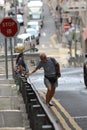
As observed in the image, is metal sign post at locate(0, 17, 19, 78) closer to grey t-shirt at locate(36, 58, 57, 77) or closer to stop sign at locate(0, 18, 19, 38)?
stop sign at locate(0, 18, 19, 38)

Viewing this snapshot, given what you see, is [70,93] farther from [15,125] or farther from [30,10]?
[30,10]

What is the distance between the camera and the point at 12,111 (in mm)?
12742

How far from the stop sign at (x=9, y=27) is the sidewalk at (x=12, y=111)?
1805 millimetres

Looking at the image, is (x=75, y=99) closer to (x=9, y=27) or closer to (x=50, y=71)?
(x=9, y=27)

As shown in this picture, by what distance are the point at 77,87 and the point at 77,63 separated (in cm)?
2384

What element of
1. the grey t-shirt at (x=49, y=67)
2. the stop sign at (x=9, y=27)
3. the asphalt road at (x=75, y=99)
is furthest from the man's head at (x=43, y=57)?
the stop sign at (x=9, y=27)

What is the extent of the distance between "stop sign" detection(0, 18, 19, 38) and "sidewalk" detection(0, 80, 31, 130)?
5.92 feet

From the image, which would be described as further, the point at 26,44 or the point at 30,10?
the point at 30,10

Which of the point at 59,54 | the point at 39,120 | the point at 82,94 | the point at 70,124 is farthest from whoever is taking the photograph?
the point at 59,54

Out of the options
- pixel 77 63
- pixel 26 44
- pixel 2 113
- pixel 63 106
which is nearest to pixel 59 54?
pixel 26 44

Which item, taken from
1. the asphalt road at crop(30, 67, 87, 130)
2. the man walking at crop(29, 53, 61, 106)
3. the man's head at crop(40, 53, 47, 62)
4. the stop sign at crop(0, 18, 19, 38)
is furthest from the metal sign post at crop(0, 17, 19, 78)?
the man's head at crop(40, 53, 47, 62)

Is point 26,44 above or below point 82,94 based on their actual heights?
below

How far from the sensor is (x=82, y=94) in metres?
20.3

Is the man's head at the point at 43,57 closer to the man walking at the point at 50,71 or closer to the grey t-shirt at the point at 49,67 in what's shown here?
the man walking at the point at 50,71
